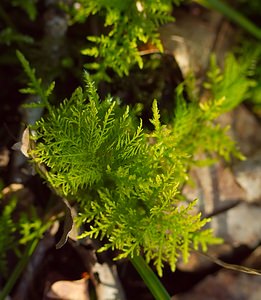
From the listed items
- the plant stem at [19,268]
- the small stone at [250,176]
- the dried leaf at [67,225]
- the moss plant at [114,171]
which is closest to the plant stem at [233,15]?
the small stone at [250,176]

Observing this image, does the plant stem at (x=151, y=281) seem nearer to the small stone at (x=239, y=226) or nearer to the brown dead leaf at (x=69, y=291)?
the brown dead leaf at (x=69, y=291)

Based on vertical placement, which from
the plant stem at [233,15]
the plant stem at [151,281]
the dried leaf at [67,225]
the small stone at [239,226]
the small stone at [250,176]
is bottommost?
the small stone at [239,226]

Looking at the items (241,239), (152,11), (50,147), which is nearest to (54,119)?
(50,147)

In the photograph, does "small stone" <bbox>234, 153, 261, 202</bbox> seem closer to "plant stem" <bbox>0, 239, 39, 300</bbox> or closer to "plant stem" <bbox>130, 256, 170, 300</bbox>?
"plant stem" <bbox>130, 256, 170, 300</bbox>

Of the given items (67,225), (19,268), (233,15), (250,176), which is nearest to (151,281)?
(67,225)

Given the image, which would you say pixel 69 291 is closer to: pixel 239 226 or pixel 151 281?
pixel 151 281
